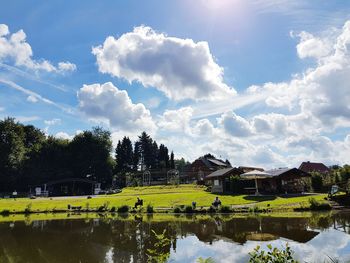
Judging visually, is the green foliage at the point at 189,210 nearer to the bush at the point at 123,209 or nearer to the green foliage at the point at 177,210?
the green foliage at the point at 177,210

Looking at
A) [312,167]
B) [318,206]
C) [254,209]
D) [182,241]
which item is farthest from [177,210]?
[312,167]

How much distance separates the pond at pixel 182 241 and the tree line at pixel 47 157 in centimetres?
5759

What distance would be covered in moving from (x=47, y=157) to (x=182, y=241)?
74162 millimetres

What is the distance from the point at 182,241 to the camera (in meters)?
19.0

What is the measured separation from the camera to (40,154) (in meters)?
85.2

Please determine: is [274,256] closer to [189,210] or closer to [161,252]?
[161,252]

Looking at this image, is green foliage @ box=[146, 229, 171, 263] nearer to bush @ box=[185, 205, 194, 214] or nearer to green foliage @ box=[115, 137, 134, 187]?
bush @ box=[185, 205, 194, 214]

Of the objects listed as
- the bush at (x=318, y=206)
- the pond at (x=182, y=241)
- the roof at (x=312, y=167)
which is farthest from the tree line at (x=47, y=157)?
the bush at (x=318, y=206)

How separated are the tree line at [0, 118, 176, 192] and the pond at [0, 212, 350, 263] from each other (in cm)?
5759

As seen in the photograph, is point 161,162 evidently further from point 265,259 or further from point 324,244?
point 265,259

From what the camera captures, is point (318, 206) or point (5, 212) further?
point (5, 212)

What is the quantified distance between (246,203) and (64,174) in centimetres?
5894

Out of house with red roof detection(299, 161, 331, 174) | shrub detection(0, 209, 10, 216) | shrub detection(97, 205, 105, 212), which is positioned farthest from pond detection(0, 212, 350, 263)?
house with red roof detection(299, 161, 331, 174)

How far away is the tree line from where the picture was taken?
78456mm
